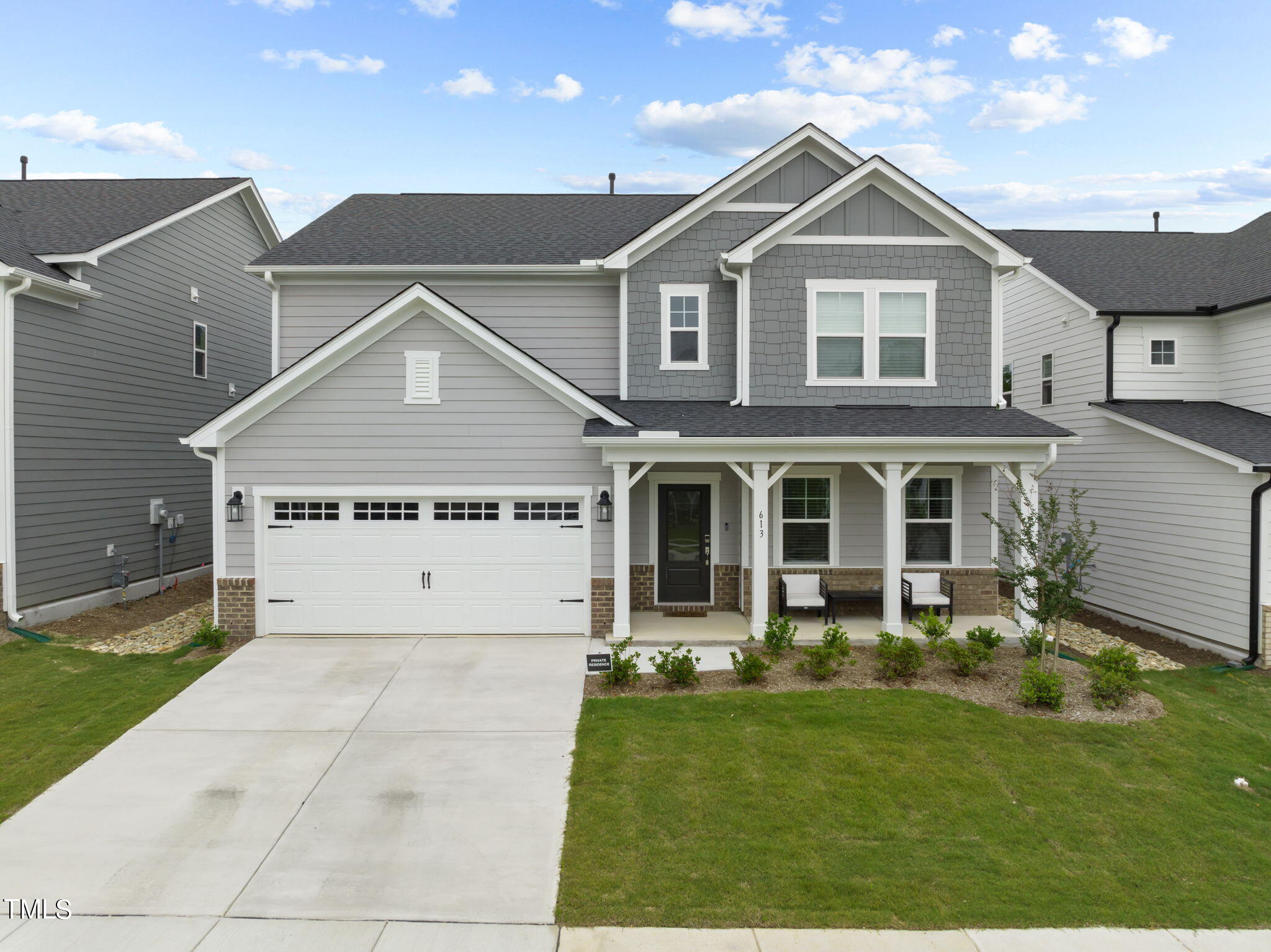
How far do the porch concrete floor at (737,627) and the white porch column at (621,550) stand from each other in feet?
0.95

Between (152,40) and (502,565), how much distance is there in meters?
16.2

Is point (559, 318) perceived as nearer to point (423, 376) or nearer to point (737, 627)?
point (423, 376)

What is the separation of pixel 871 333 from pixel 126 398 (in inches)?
543

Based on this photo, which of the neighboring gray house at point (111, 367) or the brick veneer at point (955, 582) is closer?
the neighboring gray house at point (111, 367)

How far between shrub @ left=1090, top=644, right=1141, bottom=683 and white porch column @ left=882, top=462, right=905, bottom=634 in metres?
2.60

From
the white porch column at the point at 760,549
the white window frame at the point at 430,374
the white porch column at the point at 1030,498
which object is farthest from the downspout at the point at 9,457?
the white porch column at the point at 1030,498

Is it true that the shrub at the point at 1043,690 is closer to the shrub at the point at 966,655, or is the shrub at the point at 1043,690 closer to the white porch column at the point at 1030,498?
the shrub at the point at 966,655

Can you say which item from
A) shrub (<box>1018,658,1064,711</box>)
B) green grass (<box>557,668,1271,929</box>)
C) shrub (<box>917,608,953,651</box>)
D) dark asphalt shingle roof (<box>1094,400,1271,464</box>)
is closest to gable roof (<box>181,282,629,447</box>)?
green grass (<box>557,668,1271,929</box>)

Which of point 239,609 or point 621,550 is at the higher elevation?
point 621,550

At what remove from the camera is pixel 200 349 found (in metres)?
15.9

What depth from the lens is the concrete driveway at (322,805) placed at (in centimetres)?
497

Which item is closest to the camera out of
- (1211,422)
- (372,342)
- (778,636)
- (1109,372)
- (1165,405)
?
(778,636)

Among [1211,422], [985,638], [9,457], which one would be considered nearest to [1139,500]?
[1211,422]

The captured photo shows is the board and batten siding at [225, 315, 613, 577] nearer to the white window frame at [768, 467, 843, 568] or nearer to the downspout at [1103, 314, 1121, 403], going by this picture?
the white window frame at [768, 467, 843, 568]
